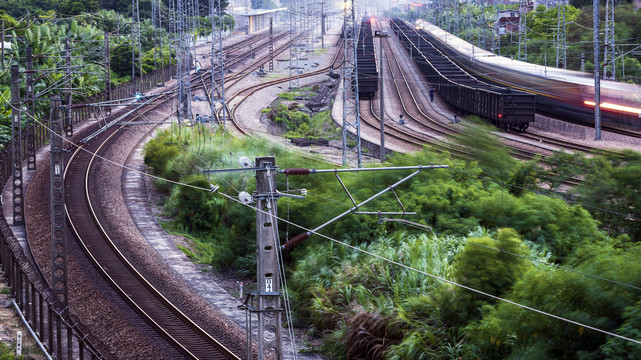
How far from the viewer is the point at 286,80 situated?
65250 mm

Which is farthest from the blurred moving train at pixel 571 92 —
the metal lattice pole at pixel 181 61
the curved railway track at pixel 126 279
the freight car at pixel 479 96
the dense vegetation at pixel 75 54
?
the dense vegetation at pixel 75 54

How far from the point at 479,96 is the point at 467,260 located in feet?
99.6

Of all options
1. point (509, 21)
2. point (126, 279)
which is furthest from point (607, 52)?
point (509, 21)

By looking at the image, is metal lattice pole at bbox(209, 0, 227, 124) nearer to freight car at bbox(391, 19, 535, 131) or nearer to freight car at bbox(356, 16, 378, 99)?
freight car at bbox(356, 16, 378, 99)

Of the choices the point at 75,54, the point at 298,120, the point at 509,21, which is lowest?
the point at 298,120

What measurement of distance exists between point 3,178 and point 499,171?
2183 centimetres

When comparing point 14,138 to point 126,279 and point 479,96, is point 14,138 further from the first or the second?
point 479,96

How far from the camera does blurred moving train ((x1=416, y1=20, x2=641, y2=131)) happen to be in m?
34.2

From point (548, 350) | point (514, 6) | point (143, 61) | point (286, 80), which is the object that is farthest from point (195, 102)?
point (514, 6)

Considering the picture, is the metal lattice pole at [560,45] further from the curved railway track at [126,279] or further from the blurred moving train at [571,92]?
the curved railway track at [126,279]

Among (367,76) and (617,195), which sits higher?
(367,76)

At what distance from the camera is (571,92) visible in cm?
3791

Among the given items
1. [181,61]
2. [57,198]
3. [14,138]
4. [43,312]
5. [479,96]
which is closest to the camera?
[57,198]

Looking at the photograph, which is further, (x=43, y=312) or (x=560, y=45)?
(x=560, y=45)
